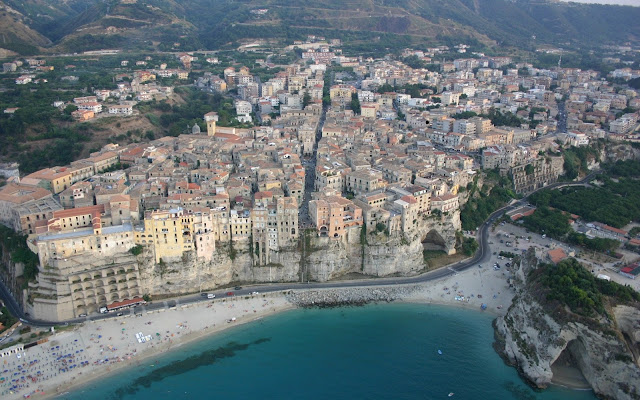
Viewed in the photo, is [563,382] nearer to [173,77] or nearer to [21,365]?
[21,365]

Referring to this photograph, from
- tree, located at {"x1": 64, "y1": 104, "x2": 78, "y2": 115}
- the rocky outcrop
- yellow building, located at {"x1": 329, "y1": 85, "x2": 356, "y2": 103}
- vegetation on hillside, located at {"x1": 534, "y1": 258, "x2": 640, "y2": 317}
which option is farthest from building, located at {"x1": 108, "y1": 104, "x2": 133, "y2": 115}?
vegetation on hillside, located at {"x1": 534, "y1": 258, "x2": 640, "y2": 317}

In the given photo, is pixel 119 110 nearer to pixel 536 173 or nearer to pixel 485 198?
pixel 485 198

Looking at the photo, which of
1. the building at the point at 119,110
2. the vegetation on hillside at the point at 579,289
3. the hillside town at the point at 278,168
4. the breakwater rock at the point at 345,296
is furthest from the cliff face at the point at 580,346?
the building at the point at 119,110

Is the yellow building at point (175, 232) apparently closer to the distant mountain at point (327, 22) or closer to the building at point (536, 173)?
the building at point (536, 173)

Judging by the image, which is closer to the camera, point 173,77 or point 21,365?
point 21,365

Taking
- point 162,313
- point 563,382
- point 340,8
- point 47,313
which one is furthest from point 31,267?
point 340,8

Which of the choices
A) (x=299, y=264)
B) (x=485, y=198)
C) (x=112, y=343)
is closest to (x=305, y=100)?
(x=485, y=198)

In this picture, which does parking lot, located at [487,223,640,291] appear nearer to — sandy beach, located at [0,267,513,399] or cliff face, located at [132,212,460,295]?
sandy beach, located at [0,267,513,399]
